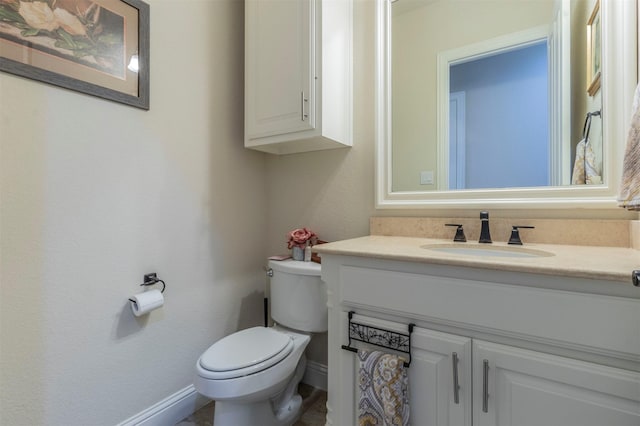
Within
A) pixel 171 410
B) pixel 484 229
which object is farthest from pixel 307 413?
pixel 484 229

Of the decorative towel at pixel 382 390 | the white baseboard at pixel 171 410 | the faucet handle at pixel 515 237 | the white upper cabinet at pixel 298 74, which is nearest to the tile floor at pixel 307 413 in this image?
the white baseboard at pixel 171 410

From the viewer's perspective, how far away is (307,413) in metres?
1.48

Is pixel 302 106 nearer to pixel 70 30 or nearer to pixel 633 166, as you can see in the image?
pixel 70 30

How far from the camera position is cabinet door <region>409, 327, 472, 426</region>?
34.3 inches

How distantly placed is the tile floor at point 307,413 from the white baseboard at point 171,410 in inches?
1.2

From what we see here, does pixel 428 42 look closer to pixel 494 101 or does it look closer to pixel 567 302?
pixel 494 101

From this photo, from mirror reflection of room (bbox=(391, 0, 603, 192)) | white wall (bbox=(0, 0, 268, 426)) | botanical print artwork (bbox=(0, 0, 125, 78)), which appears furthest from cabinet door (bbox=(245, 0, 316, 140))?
botanical print artwork (bbox=(0, 0, 125, 78))

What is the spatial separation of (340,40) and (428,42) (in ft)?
1.43

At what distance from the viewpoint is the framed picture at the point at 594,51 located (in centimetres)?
113

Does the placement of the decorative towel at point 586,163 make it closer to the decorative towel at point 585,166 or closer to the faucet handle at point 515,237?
the decorative towel at point 585,166

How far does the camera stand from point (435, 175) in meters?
1.45

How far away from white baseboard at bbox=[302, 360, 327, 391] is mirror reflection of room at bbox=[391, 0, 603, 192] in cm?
110

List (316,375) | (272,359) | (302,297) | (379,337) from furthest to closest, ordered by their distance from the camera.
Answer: (316,375) → (302,297) → (272,359) → (379,337)

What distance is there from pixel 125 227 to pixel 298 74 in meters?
1.02
